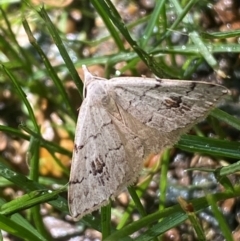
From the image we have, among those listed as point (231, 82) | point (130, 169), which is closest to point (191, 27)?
point (231, 82)

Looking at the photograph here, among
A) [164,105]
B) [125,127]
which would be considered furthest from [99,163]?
[164,105]

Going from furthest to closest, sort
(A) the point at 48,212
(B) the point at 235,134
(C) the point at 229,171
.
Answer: (A) the point at 48,212 → (B) the point at 235,134 → (C) the point at 229,171

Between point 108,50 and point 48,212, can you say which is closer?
point 48,212

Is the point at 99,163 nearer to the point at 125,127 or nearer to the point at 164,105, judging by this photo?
the point at 125,127

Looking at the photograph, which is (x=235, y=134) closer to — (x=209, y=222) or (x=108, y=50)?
(x=209, y=222)
